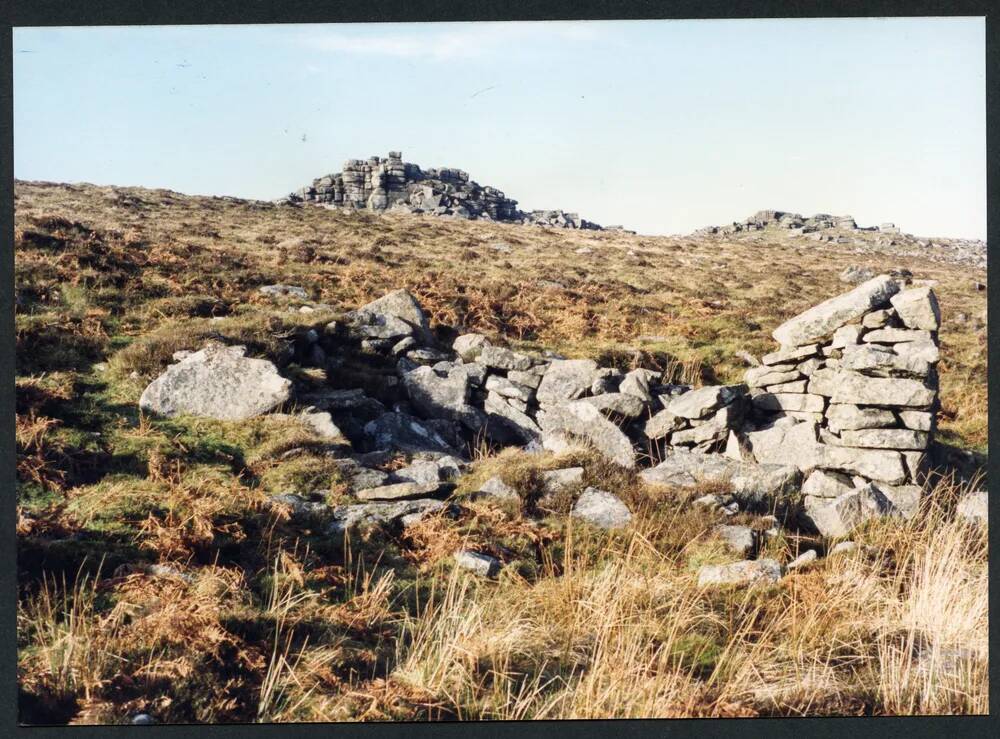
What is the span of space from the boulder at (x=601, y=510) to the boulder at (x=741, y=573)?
1.01m

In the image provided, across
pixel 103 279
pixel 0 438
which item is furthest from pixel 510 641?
pixel 103 279

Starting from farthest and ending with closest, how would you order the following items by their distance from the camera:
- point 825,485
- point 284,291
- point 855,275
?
point 855,275 → point 284,291 → point 825,485

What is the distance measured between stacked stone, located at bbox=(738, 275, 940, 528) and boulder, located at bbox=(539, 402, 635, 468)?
163cm

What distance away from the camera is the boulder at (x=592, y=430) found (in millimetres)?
8039

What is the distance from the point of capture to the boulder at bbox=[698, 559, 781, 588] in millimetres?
5559

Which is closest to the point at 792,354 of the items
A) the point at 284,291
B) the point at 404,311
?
the point at 404,311

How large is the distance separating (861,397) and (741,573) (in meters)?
3.29

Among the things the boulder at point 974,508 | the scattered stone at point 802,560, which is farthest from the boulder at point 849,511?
the scattered stone at point 802,560

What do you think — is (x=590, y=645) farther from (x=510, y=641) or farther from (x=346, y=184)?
(x=346, y=184)

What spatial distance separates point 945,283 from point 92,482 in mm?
29964

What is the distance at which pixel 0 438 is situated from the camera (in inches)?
227

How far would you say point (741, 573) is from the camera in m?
5.62

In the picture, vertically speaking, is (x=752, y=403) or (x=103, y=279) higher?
(x=103, y=279)

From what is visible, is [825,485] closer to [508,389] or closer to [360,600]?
[508,389]
